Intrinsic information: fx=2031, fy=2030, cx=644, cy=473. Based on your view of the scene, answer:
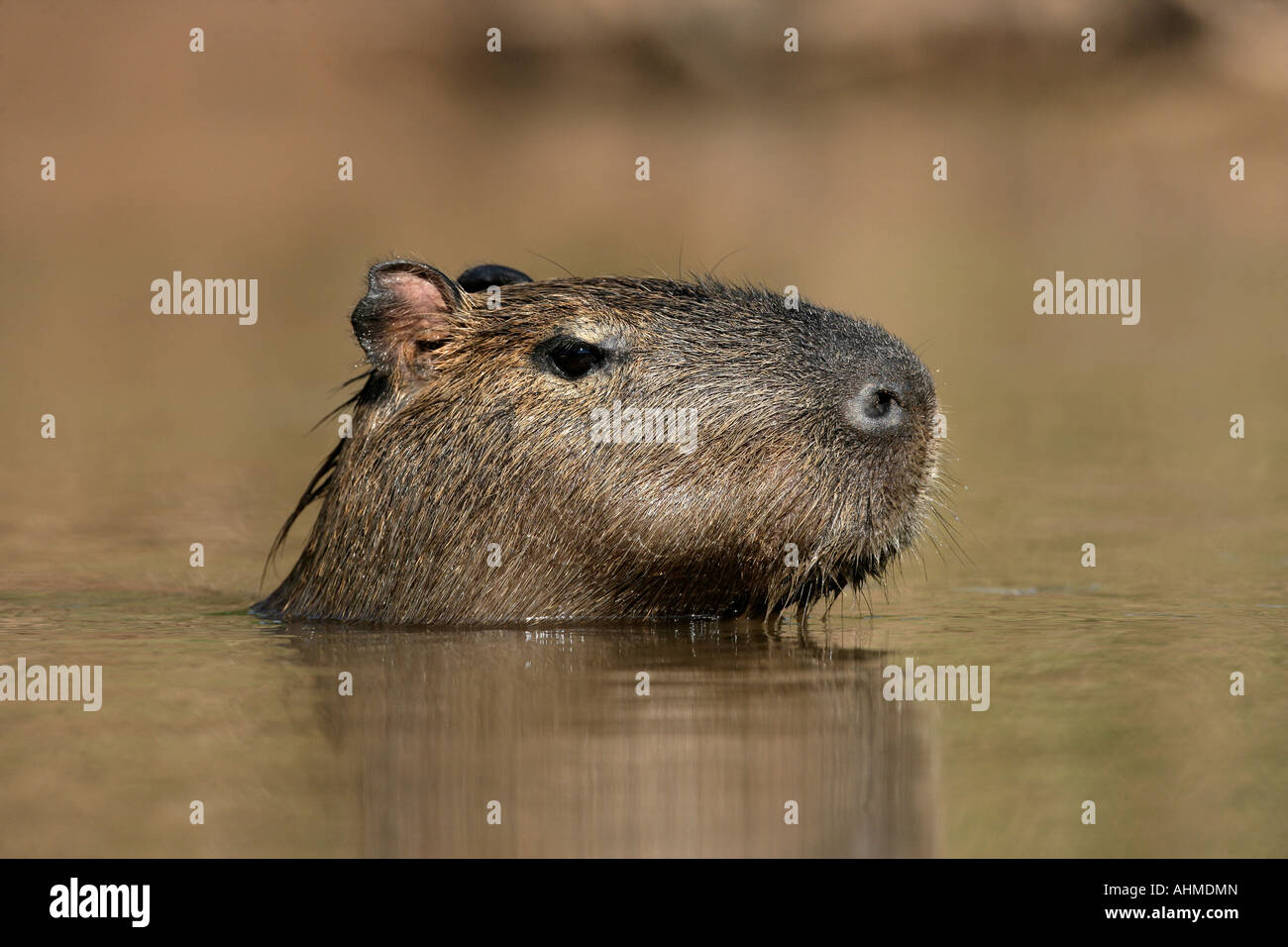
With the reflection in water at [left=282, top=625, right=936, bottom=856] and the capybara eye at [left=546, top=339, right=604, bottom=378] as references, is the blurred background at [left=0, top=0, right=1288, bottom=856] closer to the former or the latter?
the reflection in water at [left=282, top=625, right=936, bottom=856]

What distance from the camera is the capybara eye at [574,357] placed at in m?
7.76

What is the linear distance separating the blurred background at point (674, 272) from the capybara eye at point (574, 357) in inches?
40.3

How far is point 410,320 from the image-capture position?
7.90 metres

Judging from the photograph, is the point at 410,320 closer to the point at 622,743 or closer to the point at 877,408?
the point at 877,408

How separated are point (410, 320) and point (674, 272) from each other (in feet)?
50.6

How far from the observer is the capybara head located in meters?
7.41

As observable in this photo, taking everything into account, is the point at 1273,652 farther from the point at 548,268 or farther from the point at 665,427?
the point at 548,268

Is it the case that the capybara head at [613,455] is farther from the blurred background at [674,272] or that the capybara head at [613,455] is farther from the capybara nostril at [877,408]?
the blurred background at [674,272]

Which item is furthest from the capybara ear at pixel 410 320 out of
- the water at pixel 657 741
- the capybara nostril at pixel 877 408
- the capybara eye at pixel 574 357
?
the capybara nostril at pixel 877 408

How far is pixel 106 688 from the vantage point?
6.89 m

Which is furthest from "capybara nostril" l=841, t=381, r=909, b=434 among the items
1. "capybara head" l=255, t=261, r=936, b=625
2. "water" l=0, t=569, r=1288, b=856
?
"water" l=0, t=569, r=1288, b=856

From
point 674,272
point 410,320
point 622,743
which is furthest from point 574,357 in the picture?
point 674,272

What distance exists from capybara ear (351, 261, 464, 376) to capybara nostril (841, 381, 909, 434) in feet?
5.37


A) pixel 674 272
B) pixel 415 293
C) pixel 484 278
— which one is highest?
pixel 674 272
